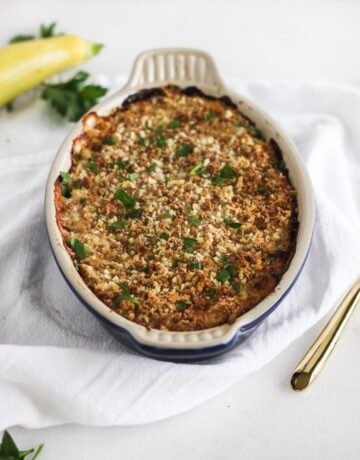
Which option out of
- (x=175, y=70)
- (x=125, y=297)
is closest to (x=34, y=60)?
(x=175, y=70)

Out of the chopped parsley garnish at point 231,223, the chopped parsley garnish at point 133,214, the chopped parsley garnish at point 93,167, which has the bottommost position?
the chopped parsley garnish at point 231,223

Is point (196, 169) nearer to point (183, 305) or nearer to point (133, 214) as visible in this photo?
point (133, 214)

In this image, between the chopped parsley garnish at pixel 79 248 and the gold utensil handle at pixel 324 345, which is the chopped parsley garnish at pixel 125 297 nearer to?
the chopped parsley garnish at pixel 79 248

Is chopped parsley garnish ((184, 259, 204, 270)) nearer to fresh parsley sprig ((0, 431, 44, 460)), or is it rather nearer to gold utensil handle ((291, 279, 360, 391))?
gold utensil handle ((291, 279, 360, 391))

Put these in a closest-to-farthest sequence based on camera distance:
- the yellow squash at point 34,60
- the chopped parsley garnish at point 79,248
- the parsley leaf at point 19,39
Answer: the chopped parsley garnish at point 79,248
the yellow squash at point 34,60
the parsley leaf at point 19,39

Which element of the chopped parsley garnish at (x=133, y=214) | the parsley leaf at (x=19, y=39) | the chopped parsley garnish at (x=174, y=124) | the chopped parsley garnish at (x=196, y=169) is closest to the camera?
the chopped parsley garnish at (x=133, y=214)

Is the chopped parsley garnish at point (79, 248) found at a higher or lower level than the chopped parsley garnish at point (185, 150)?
lower

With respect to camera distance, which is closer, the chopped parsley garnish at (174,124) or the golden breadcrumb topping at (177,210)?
the golden breadcrumb topping at (177,210)

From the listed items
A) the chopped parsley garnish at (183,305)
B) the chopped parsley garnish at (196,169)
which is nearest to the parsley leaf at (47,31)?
the chopped parsley garnish at (196,169)
